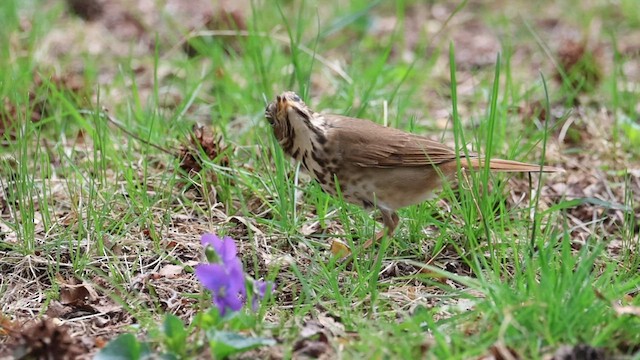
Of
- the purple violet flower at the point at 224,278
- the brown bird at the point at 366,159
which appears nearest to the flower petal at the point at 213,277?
the purple violet flower at the point at 224,278

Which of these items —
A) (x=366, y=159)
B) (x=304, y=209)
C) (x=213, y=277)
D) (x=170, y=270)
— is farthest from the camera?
(x=304, y=209)

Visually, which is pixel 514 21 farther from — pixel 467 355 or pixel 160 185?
pixel 467 355

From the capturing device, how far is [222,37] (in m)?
7.02

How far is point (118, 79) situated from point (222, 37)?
110 cm

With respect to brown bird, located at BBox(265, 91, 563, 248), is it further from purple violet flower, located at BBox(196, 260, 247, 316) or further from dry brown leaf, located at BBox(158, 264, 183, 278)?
purple violet flower, located at BBox(196, 260, 247, 316)

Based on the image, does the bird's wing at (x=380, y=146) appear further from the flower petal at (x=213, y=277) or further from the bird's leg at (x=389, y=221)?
the flower petal at (x=213, y=277)

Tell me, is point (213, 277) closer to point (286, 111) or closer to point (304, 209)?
point (286, 111)

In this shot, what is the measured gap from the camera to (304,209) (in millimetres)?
4660

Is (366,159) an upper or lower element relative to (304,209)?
upper

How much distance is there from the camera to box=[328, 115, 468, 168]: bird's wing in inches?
172

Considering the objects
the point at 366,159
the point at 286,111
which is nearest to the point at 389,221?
the point at 366,159

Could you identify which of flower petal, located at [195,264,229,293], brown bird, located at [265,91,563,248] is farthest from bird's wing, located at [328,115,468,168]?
flower petal, located at [195,264,229,293]

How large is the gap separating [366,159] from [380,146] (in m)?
0.11

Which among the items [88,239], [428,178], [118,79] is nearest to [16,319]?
[88,239]
